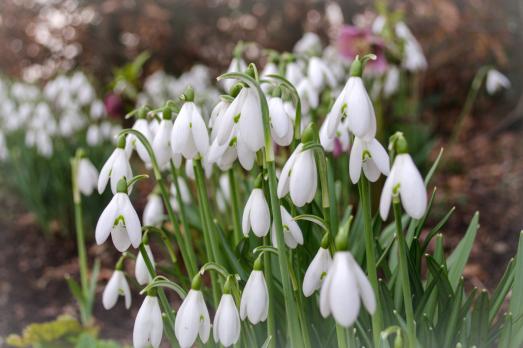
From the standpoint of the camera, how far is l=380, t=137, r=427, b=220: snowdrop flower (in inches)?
39.9

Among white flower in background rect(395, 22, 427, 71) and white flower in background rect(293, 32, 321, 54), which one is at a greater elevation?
white flower in background rect(293, 32, 321, 54)

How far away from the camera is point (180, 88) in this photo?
5375 millimetres

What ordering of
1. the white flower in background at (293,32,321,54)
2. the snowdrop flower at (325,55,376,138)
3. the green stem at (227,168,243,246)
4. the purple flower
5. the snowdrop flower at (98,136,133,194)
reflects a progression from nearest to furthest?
the snowdrop flower at (325,55,376,138), the snowdrop flower at (98,136,133,194), the green stem at (227,168,243,246), the purple flower, the white flower in background at (293,32,321,54)

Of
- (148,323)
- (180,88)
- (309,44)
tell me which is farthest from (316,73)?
(180,88)

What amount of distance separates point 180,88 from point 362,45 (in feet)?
8.18

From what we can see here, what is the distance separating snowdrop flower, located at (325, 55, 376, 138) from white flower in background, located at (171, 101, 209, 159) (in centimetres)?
29

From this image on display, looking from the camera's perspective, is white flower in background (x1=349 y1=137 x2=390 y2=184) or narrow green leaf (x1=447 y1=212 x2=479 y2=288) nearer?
white flower in background (x1=349 y1=137 x2=390 y2=184)

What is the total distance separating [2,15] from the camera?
19.8 ft

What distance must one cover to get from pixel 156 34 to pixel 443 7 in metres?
2.93

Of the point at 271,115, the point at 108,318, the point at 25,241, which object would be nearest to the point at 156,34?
the point at 25,241

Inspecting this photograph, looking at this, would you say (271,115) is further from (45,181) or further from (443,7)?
(443,7)

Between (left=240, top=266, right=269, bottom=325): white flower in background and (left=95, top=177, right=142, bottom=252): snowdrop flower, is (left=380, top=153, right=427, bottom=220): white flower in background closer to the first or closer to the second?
(left=240, top=266, right=269, bottom=325): white flower in background

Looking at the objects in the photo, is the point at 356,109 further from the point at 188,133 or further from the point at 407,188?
the point at 188,133

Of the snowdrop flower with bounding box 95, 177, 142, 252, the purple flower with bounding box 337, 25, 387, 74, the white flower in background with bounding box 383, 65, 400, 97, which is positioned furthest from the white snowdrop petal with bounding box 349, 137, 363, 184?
the white flower in background with bounding box 383, 65, 400, 97
